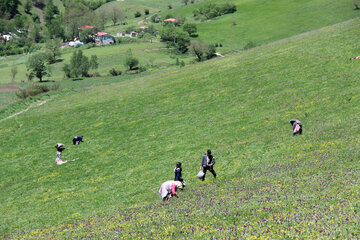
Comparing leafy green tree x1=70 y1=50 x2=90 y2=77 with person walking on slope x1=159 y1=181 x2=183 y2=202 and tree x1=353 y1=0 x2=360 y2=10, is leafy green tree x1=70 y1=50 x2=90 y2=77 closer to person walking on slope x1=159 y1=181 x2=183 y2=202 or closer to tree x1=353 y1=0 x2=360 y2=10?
person walking on slope x1=159 y1=181 x2=183 y2=202

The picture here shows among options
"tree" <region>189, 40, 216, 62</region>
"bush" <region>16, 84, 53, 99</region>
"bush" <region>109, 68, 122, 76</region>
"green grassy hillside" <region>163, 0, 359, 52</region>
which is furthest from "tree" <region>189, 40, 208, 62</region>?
"bush" <region>16, 84, 53, 99</region>

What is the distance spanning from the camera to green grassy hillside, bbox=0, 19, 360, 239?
1380 centimetres

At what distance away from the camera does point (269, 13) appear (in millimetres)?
173500

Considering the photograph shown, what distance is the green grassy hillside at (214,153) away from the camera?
13.8 m

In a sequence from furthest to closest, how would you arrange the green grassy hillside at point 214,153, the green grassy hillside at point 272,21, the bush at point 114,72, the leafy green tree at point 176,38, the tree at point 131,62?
1. the leafy green tree at point 176,38
2. the green grassy hillside at point 272,21
3. the tree at point 131,62
4. the bush at point 114,72
5. the green grassy hillside at point 214,153

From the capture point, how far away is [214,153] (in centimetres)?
2858

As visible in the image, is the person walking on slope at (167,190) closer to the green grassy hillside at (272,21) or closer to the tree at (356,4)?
the green grassy hillside at (272,21)

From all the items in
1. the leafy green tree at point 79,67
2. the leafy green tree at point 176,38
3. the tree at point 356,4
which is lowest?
the leafy green tree at point 79,67

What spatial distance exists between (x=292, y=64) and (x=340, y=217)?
42.0 metres

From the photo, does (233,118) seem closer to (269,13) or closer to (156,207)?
(156,207)

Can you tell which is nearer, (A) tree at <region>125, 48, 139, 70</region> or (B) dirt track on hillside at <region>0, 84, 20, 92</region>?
(B) dirt track on hillside at <region>0, 84, 20, 92</region>

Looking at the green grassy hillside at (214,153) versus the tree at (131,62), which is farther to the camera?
the tree at (131,62)

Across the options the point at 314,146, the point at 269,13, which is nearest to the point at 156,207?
the point at 314,146

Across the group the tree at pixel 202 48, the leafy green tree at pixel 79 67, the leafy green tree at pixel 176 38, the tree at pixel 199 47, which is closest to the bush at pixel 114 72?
the leafy green tree at pixel 79 67
